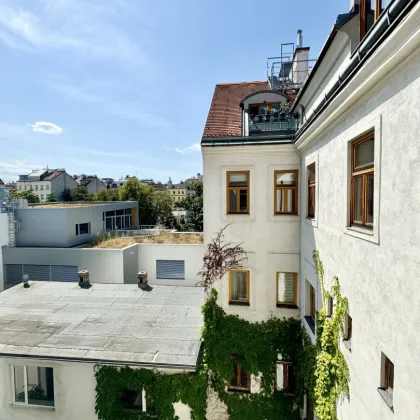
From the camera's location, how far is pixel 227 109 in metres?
11.2

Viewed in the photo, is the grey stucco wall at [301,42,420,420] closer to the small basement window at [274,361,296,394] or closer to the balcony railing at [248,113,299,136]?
the balcony railing at [248,113,299,136]

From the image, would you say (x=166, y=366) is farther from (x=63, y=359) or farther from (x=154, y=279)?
(x=154, y=279)

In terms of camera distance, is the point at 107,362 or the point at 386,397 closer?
the point at 386,397

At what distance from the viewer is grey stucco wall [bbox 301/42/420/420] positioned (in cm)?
306

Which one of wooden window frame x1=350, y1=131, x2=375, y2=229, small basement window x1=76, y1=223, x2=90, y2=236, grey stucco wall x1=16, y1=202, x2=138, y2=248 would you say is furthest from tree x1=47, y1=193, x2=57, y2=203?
wooden window frame x1=350, y1=131, x2=375, y2=229

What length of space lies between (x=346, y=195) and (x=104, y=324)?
8.60 metres

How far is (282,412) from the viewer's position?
9648 mm

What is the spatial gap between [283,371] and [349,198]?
764 centimetres

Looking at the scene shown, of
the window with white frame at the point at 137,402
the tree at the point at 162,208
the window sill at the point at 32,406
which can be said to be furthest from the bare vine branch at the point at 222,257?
the tree at the point at 162,208

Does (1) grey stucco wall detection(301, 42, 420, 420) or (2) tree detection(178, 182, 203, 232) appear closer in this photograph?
(1) grey stucco wall detection(301, 42, 420, 420)

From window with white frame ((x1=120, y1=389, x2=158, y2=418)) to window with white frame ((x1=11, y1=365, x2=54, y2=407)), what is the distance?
2254 millimetres

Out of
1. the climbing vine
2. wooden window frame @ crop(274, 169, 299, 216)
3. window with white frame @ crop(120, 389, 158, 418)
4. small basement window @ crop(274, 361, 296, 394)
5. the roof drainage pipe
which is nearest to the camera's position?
the roof drainage pipe

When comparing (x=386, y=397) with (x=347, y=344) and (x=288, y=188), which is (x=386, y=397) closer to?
(x=347, y=344)

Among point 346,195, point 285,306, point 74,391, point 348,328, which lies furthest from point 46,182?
point 348,328
